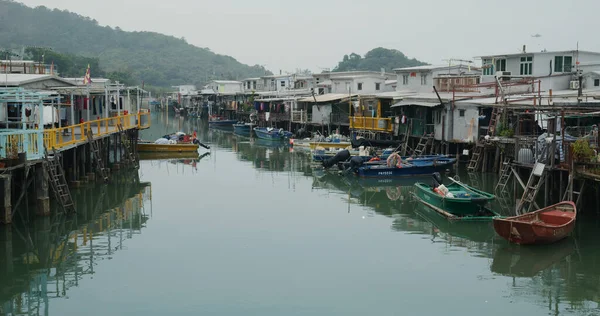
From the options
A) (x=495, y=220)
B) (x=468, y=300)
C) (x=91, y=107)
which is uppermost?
(x=91, y=107)

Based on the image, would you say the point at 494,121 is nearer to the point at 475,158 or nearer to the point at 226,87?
the point at 475,158

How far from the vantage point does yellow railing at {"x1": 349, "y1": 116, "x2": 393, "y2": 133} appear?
4575cm

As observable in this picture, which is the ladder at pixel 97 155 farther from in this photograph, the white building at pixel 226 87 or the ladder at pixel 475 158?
the white building at pixel 226 87

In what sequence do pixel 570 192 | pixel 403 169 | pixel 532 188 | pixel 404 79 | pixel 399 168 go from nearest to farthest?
pixel 570 192
pixel 532 188
pixel 399 168
pixel 403 169
pixel 404 79

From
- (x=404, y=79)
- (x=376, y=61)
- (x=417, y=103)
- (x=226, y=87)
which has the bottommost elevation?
(x=417, y=103)

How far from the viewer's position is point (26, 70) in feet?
143

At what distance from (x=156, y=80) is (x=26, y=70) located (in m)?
129

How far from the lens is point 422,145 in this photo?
4116 centimetres

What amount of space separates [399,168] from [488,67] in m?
14.5

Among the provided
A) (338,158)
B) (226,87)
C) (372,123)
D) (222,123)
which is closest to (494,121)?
(338,158)

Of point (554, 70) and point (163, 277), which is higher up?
point (554, 70)

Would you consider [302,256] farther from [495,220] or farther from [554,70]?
[554,70]

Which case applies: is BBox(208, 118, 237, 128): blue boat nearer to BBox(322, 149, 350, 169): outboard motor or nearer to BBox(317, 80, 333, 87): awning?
BBox(317, 80, 333, 87): awning

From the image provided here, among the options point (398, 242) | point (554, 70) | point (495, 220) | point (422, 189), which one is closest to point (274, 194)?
point (422, 189)
